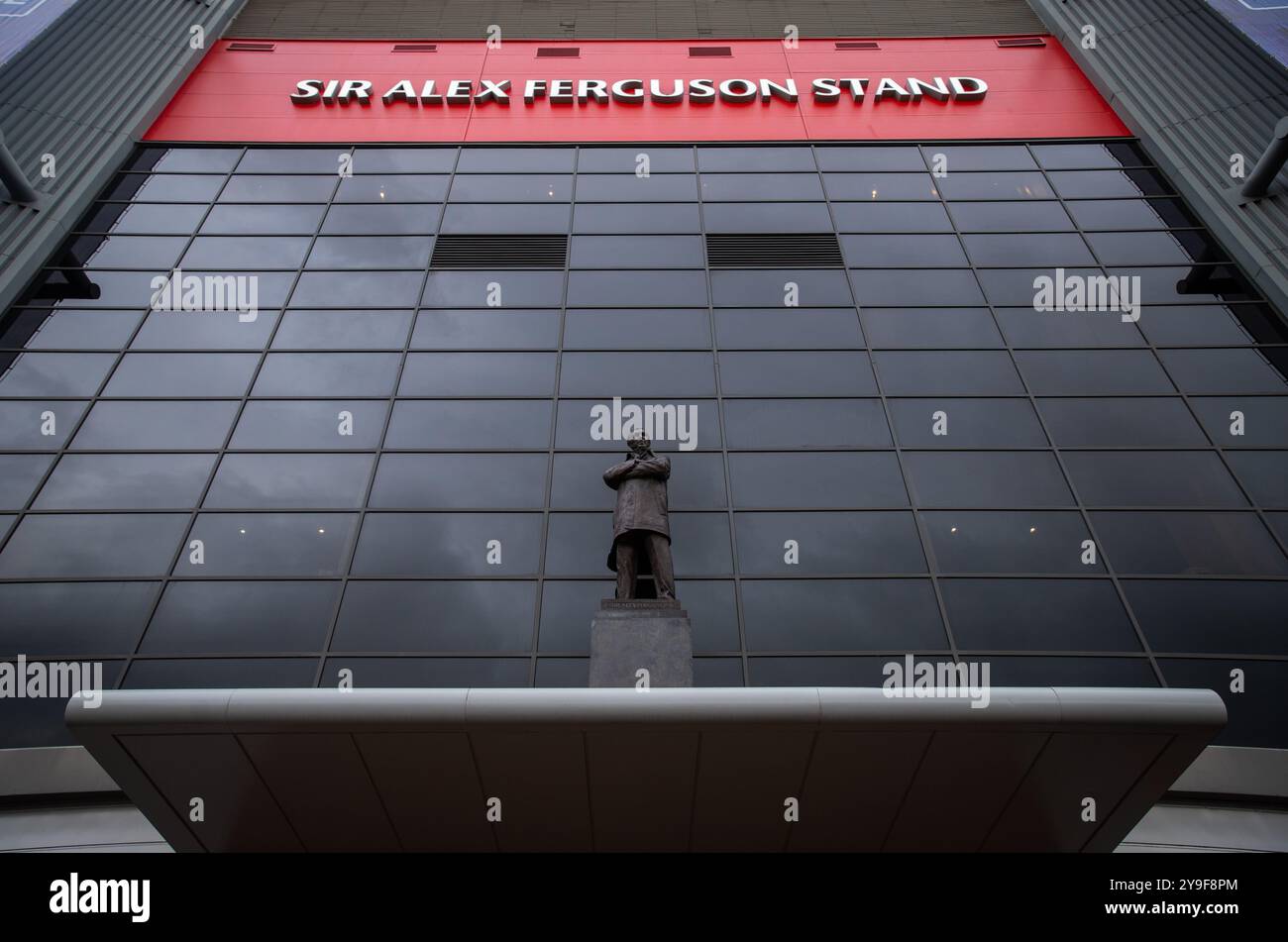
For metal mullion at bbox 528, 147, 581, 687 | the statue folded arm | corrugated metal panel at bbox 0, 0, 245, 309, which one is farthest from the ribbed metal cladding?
corrugated metal panel at bbox 0, 0, 245, 309

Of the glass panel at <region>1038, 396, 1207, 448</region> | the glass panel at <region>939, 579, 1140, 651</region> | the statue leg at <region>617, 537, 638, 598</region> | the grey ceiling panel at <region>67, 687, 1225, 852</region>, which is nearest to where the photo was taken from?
the grey ceiling panel at <region>67, 687, 1225, 852</region>

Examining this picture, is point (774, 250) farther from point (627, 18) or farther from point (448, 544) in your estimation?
point (627, 18)

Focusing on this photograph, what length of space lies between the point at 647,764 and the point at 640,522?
144 inches

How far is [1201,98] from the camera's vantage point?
20094 millimetres

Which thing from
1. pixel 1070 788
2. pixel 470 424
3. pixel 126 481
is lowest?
pixel 1070 788

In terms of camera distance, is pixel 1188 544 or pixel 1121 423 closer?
pixel 1188 544

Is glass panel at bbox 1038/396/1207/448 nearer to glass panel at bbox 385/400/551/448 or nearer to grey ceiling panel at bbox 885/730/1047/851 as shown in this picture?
grey ceiling panel at bbox 885/730/1047/851

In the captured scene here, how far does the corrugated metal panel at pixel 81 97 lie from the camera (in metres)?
17.9

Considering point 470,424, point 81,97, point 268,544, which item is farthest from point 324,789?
point 81,97

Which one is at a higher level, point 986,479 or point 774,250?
point 774,250

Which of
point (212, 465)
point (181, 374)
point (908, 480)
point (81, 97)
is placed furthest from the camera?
point (81, 97)

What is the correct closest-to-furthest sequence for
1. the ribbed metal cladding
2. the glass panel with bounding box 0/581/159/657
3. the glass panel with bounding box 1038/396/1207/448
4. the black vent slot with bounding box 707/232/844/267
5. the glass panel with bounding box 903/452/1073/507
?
the glass panel with bounding box 0/581/159/657
the glass panel with bounding box 903/452/1073/507
the glass panel with bounding box 1038/396/1207/448
the ribbed metal cladding
the black vent slot with bounding box 707/232/844/267

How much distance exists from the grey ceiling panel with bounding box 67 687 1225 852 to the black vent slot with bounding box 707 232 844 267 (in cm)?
1251

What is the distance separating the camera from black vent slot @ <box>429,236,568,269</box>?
1892 cm
